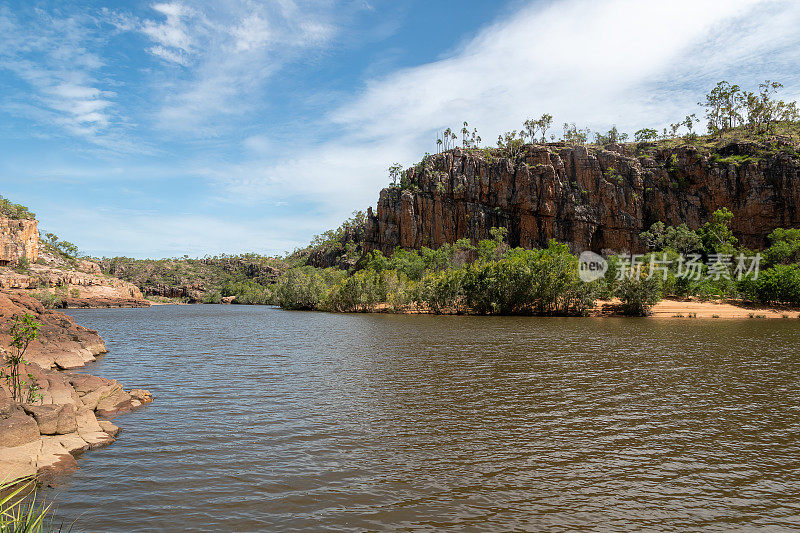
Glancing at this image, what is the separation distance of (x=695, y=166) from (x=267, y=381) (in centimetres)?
13111

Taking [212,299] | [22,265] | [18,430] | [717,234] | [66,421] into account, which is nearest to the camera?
[18,430]

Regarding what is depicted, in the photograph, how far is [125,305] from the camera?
5177 inches

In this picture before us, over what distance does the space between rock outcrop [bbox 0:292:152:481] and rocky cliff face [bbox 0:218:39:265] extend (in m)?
121

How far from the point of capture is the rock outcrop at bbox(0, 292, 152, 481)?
36.0ft

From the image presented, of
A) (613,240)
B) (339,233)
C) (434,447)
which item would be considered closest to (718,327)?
(434,447)

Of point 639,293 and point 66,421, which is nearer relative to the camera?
point 66,421

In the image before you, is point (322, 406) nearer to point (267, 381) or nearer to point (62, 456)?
point (267, 381)

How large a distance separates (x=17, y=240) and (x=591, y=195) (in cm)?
16231

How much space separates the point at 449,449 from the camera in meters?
12.7

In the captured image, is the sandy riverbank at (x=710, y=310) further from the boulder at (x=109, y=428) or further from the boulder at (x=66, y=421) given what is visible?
the boulder at (x=66, y=421)

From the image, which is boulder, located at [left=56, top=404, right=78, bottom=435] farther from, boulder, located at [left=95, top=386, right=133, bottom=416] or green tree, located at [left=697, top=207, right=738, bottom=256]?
green tree, located at [left=697, top=207, right=738, bottom=256]

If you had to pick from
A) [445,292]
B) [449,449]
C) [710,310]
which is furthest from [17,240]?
[710,310]

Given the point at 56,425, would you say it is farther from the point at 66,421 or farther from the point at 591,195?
the point at 591,195

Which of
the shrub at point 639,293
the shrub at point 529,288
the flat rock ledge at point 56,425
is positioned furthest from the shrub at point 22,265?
the shrub at point 639,293
